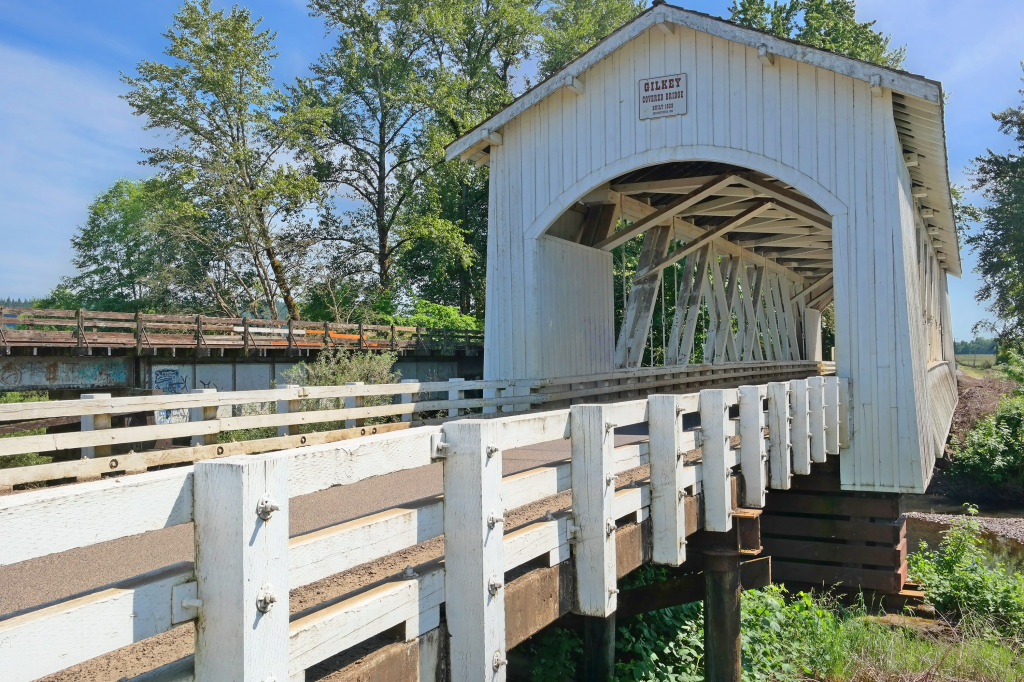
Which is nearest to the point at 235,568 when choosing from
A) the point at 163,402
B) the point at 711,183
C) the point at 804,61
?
the point at 163,402

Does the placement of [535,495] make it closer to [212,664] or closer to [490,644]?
[490,644]

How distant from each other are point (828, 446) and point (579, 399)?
4702mm

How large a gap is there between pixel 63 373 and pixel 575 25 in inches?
1131

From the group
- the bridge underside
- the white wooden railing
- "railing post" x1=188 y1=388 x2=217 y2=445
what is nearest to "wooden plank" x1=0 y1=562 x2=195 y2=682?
the white wooden railing

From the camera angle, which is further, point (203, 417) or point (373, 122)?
point (373, 122)

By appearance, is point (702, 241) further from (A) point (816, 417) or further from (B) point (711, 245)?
(A) point (816, 417)

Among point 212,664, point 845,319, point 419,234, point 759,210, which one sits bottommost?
point 212,664

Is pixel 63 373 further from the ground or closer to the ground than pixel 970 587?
further from the ground

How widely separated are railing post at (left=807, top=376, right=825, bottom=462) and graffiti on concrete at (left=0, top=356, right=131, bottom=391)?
1840 centimetres

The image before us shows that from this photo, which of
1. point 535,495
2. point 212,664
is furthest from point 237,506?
point 535,495

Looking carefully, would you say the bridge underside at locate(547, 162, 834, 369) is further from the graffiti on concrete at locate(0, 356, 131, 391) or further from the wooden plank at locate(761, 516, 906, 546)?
the graffiti on concrete at locate(0, 356, 131, 391)

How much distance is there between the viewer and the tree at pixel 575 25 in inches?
1512

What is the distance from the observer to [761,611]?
29.8 ft

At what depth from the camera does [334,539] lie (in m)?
2.82
